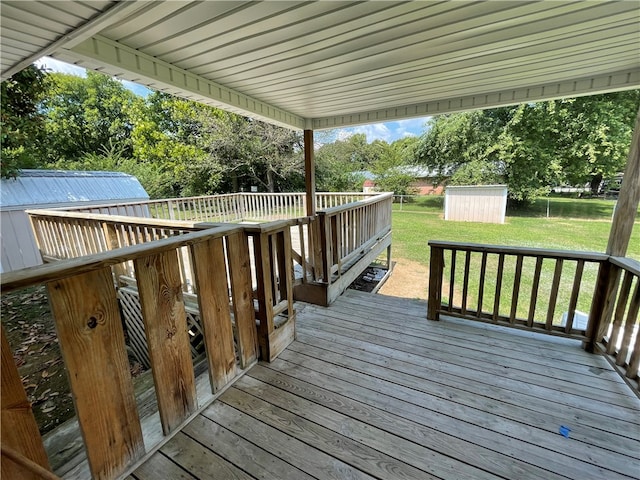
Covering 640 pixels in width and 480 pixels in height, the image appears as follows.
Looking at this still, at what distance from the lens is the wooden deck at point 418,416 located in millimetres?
1359

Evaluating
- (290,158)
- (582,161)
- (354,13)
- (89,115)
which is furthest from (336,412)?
(89,115)

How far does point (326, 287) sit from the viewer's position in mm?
3244

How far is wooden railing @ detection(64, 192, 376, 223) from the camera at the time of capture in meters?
6.73

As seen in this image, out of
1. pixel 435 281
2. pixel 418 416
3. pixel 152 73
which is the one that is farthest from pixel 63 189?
pixel 418 416

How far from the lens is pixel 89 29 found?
5.55 ft

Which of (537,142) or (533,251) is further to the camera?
(537,142)

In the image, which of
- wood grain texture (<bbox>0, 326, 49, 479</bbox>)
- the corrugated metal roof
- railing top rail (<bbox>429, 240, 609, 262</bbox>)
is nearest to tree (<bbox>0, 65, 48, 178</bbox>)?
the corrugated metal roof

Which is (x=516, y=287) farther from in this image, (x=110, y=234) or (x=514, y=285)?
Result: (x=110, y=234)

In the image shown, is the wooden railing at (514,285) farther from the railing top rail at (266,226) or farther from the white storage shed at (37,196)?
the white storage shed at (37,196)

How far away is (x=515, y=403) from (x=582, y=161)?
45.7 ft

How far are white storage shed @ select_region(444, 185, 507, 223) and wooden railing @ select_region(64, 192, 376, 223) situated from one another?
6453 millimetres

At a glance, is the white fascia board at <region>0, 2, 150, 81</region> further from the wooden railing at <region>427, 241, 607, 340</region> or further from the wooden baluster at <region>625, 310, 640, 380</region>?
the wooden baluster at <region>625, 310, 640, 380</region>

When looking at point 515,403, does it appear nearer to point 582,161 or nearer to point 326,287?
point 326,287

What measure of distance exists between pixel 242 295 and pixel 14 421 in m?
A: 1.16
